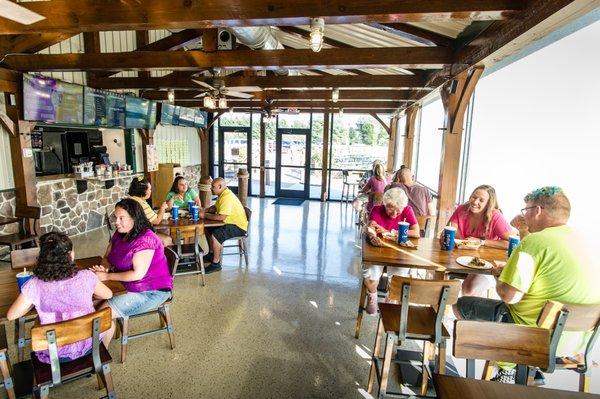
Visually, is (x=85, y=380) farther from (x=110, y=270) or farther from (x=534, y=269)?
(x=534, y=269)

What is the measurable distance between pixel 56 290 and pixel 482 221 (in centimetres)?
344

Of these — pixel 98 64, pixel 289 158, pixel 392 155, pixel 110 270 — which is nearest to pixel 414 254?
pixel 110 270

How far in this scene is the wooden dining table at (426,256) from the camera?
2.66 m

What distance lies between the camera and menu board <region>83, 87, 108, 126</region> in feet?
19.6

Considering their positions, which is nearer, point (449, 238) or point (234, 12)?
point (234, 12)

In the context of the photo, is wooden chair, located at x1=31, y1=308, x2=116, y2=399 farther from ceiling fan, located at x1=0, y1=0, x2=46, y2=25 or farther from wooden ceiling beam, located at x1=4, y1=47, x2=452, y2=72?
wooden ceiling beam, located at x1=4, y1=47, x2=452, y2=72

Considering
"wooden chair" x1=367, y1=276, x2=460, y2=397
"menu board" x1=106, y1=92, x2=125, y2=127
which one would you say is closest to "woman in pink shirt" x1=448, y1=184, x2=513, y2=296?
"wooden chair" x1=367, y1=276, x2=460, y2=397

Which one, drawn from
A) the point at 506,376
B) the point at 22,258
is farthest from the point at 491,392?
the point at 22,258

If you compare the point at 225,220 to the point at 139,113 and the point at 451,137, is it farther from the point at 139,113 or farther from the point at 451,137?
the point at 139,113

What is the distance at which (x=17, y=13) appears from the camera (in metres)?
2.46

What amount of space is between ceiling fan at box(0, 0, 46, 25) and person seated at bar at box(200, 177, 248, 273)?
2.37 m

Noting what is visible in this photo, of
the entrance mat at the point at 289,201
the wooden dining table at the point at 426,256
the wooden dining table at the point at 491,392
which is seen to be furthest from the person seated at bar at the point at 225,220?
the entrance mat at the point at 289,201

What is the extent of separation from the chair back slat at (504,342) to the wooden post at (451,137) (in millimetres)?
2724

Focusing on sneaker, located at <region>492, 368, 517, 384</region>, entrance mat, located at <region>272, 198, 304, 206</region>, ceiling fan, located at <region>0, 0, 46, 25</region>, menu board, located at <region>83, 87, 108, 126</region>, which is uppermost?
ceiling fan, located at <region>0, 0, 46, 25</region>
